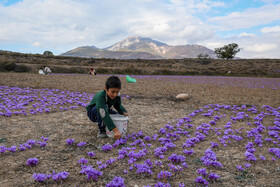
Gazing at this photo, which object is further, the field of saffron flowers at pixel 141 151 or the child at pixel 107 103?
the child at pixel 107 103

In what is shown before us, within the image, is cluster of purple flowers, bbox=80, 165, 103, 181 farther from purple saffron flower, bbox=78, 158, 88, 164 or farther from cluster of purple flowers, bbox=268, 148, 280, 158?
cluster of purple flowers, bbox=268, 148, 280, 158

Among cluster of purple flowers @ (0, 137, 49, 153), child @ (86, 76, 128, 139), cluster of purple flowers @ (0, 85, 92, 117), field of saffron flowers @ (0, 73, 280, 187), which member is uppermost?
child @ (86, 76, 128, 139)

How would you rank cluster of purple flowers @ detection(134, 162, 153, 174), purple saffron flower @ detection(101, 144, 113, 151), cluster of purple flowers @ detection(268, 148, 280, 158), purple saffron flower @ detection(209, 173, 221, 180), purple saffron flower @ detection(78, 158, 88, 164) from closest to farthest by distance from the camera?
purple saffron flower @ detection(209, 173, 221, 180) → cluster of purple flowers @ detection(134, 162, 153, 174) → purple saffron flower @ detection(78, 158, 88, 164) → cluster of purple flowers @ detection(268, 148, 280, 158) → purple saffron flower @ detection(101, 144, 113, 151)

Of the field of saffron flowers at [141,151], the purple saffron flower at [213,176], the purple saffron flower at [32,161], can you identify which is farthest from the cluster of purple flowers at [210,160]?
the purple saffron flower at [32,161]

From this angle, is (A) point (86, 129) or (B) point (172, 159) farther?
(A) point (86, 129)

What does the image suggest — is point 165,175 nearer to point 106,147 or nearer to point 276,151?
point 106,147

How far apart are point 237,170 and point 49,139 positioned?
454cm

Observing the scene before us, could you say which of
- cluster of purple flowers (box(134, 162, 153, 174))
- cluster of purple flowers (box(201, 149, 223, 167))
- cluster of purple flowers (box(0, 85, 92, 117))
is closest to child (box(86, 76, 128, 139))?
cluster of purple flowers (box(134, 162, 153, 174))

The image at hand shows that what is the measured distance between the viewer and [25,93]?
11.6 m

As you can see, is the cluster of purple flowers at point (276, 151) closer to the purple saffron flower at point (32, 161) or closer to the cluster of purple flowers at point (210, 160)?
the cluster of purple flowers at point (210, 160)

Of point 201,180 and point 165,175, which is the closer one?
point 201,180

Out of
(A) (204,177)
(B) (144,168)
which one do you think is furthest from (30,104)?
(A) (204,177)

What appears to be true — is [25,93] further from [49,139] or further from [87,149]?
[87,149]

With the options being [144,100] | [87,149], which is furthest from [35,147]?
[144,100]
